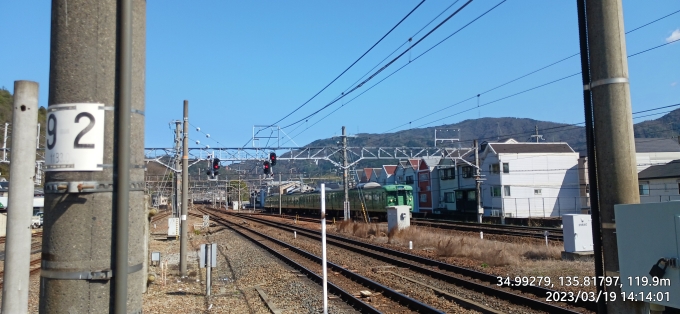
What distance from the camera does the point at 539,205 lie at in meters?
47.6

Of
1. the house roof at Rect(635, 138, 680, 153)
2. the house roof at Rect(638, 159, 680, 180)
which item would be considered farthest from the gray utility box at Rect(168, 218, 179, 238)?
the house roof at Rect(635, 138, 680, 153)

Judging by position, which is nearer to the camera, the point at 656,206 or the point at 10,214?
the point at 10,214

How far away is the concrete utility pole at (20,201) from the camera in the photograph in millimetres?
2523

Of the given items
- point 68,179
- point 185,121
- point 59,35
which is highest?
point 185,121

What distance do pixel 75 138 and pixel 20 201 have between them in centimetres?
45

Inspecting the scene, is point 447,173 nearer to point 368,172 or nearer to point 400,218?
point 400,218

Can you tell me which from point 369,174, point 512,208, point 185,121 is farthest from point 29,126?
point 369,174

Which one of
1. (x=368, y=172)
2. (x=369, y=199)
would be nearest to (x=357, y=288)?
(x=369, y=199)

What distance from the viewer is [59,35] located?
2490 millimetres

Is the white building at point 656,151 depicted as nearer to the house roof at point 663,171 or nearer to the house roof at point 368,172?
the house roof at point 663,171

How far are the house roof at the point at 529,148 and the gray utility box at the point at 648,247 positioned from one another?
45.9 m

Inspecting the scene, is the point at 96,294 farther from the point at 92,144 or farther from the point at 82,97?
the point at 82,97

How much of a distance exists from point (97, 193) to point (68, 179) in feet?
0.48

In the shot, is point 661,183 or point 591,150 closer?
point 591,150
